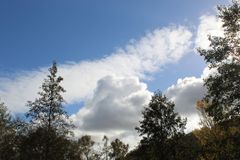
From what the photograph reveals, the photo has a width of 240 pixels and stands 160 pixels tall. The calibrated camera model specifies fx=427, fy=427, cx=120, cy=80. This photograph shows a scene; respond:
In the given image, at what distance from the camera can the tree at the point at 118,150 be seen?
319 ft

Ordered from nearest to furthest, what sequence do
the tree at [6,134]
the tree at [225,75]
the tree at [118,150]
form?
the tree at [225,75] → the tree at [6,134] → the tree at [118,150]

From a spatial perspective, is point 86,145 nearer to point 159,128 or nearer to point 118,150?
point 118,150

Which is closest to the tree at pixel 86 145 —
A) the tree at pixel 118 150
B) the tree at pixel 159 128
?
the tree at pixel 118 150

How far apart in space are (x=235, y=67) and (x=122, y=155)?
241 feet

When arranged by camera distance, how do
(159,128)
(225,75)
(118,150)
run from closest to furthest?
(225,75)
(159,128)
(118,150)

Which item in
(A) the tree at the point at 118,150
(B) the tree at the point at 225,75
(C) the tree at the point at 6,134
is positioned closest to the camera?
(B) the tree at the point at 225,75

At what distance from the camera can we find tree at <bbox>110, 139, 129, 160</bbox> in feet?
319

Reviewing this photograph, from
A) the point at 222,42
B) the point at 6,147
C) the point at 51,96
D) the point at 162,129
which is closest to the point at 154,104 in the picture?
the point at 162,129

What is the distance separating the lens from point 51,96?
46469 mm

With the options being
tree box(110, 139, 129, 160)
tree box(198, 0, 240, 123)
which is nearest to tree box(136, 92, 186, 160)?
tree box(198, 0, 240, 123)

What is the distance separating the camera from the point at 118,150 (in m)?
98.1

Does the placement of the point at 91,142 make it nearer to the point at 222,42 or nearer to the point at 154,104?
the point at 154,104

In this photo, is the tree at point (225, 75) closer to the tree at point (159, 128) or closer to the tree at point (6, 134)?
the tree at point (159, 128)

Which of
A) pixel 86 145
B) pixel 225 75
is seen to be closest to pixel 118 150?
pixel 86 145
